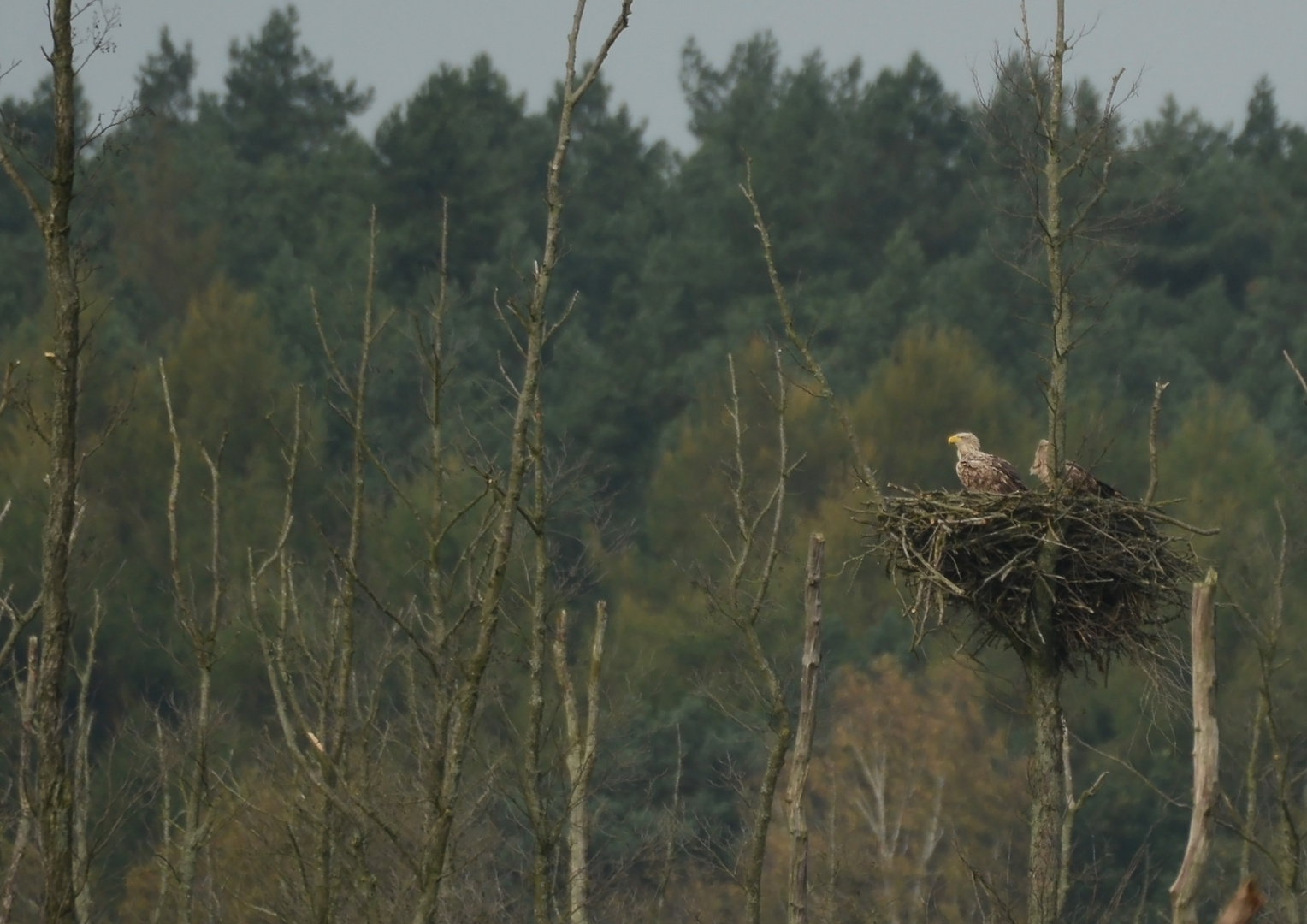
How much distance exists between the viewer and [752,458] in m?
41.8

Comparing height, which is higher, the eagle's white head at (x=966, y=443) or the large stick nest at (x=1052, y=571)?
the eagle's white head at (x=966, y=443)

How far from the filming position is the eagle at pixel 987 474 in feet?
39.8

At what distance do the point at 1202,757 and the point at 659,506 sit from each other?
3600 centimetres

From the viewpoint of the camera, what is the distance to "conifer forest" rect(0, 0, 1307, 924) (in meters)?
10.8

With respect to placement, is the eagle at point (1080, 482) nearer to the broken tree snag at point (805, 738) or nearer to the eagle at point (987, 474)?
the eagle at point (987, 474)

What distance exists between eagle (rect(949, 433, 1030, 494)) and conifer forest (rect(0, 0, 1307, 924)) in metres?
0.47

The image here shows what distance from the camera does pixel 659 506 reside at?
42.2m

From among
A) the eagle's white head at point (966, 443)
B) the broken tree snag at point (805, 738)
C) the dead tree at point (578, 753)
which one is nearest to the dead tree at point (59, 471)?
the broken tree snag at point (805, 738)

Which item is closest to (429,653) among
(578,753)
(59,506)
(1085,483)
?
(59,506)

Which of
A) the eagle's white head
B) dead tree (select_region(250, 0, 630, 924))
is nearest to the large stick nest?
the eagle's white head

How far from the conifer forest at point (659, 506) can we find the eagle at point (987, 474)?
472 mm

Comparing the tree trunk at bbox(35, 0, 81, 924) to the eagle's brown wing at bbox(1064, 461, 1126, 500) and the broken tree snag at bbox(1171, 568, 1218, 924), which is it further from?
the eagle's brown wing at bbox(1064, 461, 1126, 500)

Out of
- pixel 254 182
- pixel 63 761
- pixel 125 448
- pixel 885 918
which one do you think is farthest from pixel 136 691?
pixel 63 761

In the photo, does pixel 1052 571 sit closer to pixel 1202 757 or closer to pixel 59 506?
pixel 1202 757
